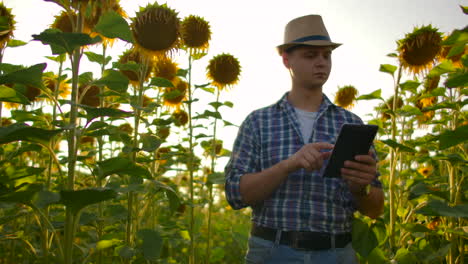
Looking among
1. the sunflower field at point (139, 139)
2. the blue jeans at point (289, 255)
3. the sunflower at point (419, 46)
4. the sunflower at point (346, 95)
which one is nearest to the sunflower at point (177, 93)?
the sunflower field at point (139, 139)

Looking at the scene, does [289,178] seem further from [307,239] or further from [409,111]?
[409,111]

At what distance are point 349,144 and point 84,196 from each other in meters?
1.06

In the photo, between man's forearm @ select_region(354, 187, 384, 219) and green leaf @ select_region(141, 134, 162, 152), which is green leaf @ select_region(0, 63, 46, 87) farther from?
man's forearm @ select_region(354, 187, 384, 219)

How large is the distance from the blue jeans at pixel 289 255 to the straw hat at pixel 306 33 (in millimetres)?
1018

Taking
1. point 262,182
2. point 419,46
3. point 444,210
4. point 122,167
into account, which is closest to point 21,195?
point 122,167

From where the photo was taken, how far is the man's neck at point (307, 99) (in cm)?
219

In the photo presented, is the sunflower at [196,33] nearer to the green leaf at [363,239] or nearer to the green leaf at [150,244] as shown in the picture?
the green leaf at [150,244]

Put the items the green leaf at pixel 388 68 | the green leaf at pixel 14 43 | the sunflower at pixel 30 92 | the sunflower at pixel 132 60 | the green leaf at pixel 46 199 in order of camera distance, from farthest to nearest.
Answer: the sunflower at pixel 132 60 < the green leaf at pixel 388 68 < the green leaf at pixel 14 43 < the sunflower at pixel 30 92 < the green leaf at pixel 46 199

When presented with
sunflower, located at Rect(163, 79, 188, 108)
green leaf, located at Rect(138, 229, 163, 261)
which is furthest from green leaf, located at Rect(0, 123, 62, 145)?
sunflower, located at Rect(163, 79, 188, 108)

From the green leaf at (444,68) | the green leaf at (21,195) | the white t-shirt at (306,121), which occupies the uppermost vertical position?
the green leaf at (444,68)

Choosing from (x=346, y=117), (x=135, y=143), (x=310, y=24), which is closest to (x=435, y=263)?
(x=346, y=117)

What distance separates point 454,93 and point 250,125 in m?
1.65

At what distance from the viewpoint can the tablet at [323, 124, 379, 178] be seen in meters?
1.64

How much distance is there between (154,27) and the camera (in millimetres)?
2465
